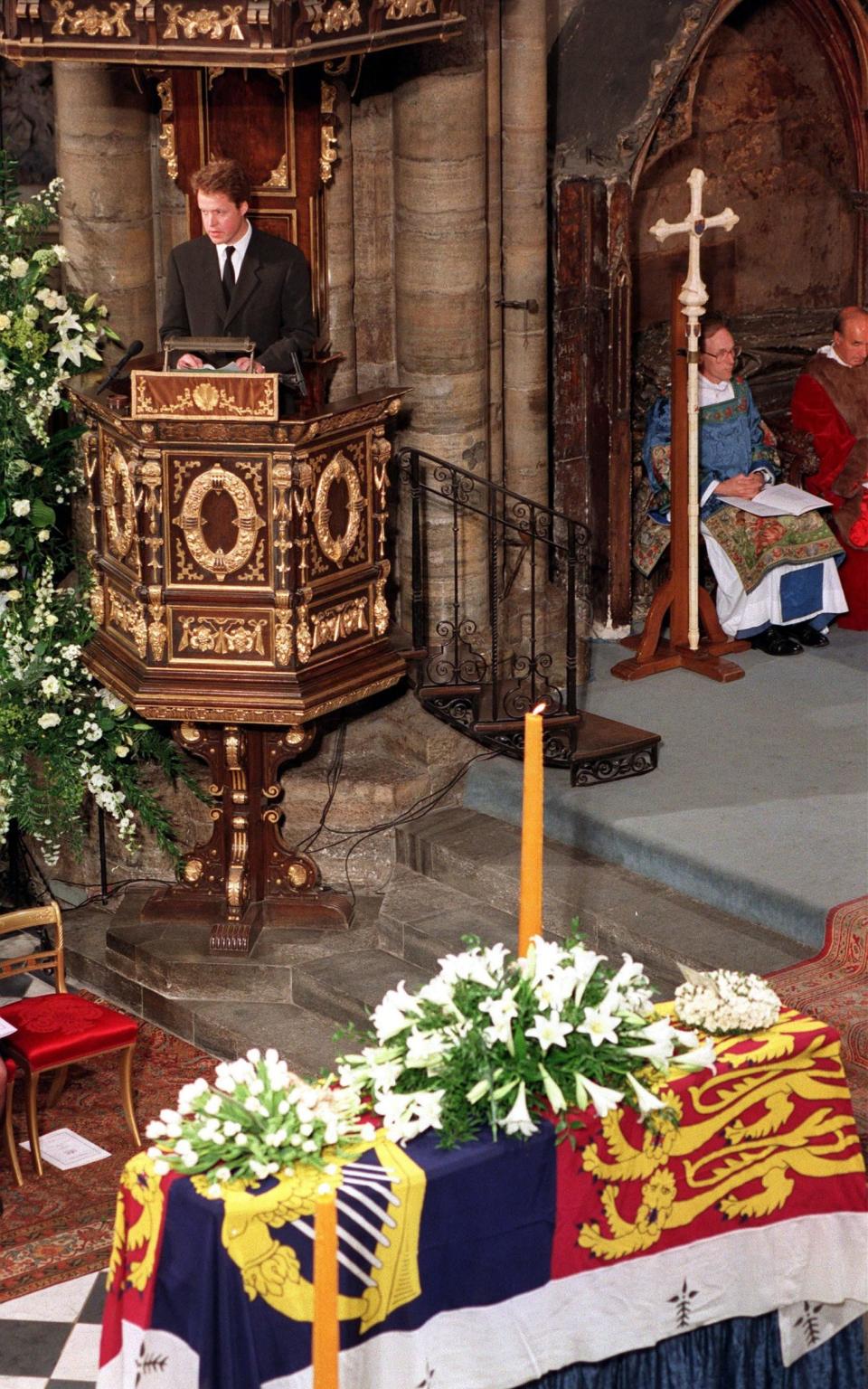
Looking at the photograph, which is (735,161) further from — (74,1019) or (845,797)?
(74,1019)

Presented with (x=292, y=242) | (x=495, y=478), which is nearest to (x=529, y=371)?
(x=495, y=478)

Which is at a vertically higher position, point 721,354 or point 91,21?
point 91,21

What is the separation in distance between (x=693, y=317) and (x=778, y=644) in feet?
4.86

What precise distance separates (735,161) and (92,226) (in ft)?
10.3

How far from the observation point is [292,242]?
29.1ft

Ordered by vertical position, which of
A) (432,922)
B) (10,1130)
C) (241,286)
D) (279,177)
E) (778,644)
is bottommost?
(10,1130)

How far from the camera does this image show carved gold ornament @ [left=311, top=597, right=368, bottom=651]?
8.20m

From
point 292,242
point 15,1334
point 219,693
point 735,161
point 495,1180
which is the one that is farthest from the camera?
point 735,161

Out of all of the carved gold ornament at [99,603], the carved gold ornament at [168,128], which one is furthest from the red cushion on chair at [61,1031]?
the carved gold ornament at [168,128]

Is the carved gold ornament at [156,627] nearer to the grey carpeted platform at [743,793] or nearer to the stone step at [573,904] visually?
the stone step at [573,904]

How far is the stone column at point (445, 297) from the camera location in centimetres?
877

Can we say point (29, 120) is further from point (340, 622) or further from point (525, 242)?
point (340, 622)

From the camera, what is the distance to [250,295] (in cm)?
842

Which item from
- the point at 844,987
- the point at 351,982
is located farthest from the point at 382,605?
the point at 844,987
